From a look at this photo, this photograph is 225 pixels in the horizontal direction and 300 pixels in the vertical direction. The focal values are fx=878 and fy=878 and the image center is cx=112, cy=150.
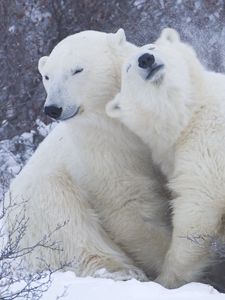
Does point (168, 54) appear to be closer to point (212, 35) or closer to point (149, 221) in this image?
point (149, 221)

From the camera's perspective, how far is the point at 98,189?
4.87 metres

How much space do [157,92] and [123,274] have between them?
40.0 inches

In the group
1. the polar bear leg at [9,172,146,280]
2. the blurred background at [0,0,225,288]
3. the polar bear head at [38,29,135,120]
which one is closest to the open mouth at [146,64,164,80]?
the polar bear head at [38,29,135,120]

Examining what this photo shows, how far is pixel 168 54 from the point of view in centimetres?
457

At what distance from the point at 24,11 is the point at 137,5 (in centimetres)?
116

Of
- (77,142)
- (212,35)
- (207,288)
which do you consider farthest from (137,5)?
(207,288)

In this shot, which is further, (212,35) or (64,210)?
(212,35)

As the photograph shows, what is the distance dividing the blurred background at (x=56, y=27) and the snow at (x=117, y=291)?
15.4 ft

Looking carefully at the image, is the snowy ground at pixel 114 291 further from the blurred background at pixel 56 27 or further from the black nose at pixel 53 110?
the blurred background at pixel 56 27

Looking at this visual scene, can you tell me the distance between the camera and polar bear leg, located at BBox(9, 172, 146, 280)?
482 cm

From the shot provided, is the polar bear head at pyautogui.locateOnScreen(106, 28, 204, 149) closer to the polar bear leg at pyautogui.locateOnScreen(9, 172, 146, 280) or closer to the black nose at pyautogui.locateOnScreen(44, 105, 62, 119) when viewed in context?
the black nose at pyautogui.locateOnScreen(44, 105, 62, 119)

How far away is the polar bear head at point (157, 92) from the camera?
14.5 feet

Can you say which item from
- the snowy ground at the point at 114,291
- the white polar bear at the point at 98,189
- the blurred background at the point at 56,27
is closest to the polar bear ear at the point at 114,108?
the white polar bear at the point at 98,189

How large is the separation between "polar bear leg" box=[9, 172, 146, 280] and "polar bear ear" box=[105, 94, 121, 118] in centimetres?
57
